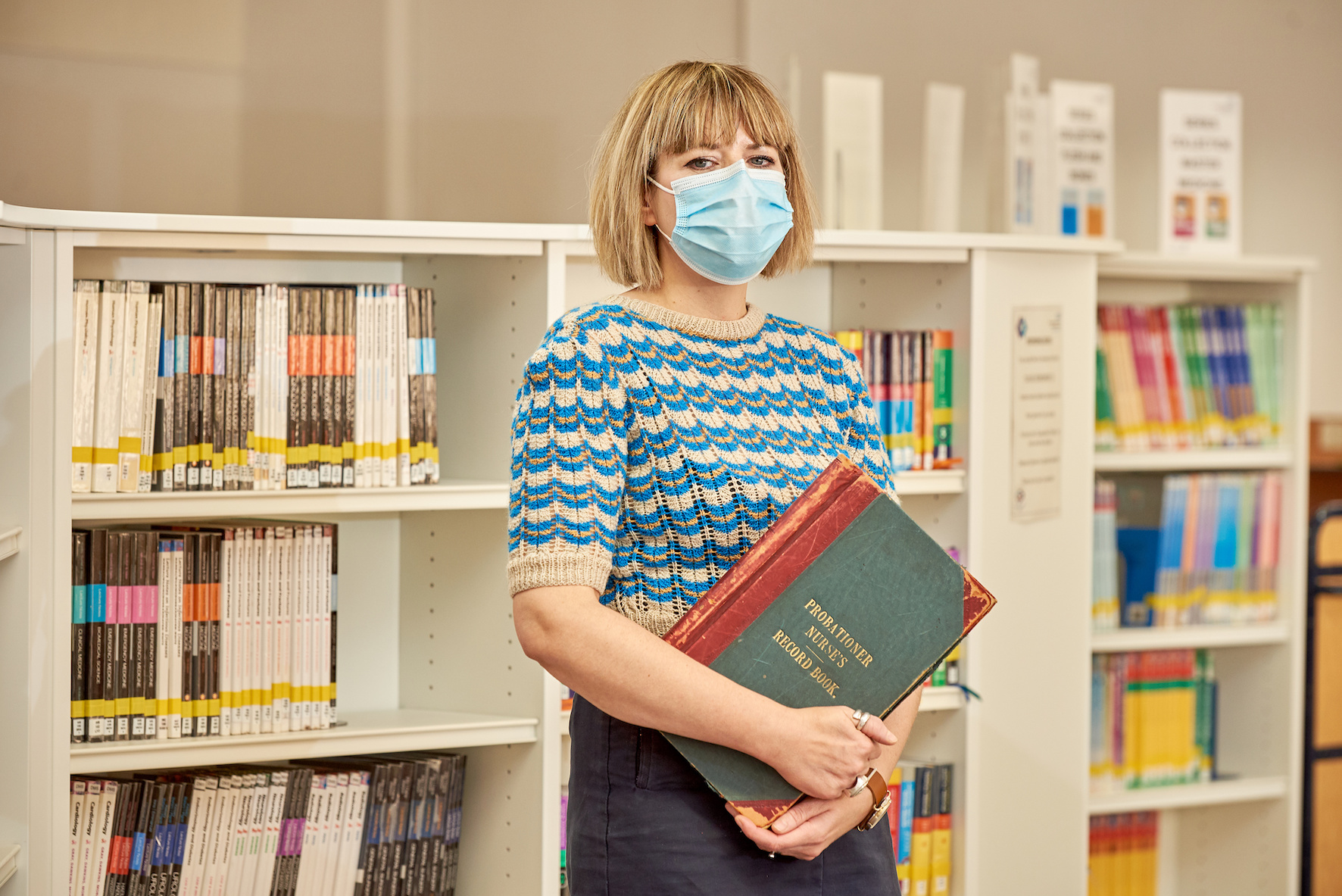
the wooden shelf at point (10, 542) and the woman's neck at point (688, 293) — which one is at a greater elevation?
the woman's neck at point (688, 293)

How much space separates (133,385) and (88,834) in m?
0.71

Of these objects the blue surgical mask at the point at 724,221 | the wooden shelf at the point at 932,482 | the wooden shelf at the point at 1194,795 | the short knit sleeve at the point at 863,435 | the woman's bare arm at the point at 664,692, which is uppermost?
the blue surgical mask at the point at 724,221

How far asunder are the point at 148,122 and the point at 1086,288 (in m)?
1.86

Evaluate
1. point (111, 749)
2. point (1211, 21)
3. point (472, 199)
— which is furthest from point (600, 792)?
point (1211, 21)

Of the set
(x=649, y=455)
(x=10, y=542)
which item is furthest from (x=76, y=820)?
(x=649, y=455)

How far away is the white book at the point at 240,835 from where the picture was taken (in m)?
1.95

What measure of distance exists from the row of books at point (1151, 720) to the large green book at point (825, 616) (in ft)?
6.02

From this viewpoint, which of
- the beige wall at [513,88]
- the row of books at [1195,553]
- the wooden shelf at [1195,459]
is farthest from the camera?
the row of books at [1195,553]

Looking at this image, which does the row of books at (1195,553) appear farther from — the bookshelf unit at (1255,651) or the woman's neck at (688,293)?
the woman's neck at (688,293)

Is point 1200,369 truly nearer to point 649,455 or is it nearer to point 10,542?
point 649,455

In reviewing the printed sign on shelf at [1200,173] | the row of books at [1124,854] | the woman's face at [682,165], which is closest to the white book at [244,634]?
the woman's face at [682,165]

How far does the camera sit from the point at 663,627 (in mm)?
1148

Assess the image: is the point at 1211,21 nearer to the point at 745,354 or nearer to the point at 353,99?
the point at 353,99

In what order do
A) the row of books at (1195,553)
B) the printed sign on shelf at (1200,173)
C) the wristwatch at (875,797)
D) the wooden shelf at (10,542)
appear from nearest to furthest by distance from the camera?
the wristwatch at (875,797)
the wooden shelf at (10,542)
the row of books at (1195,553)
the printed sign on shelf at (1200,173)
